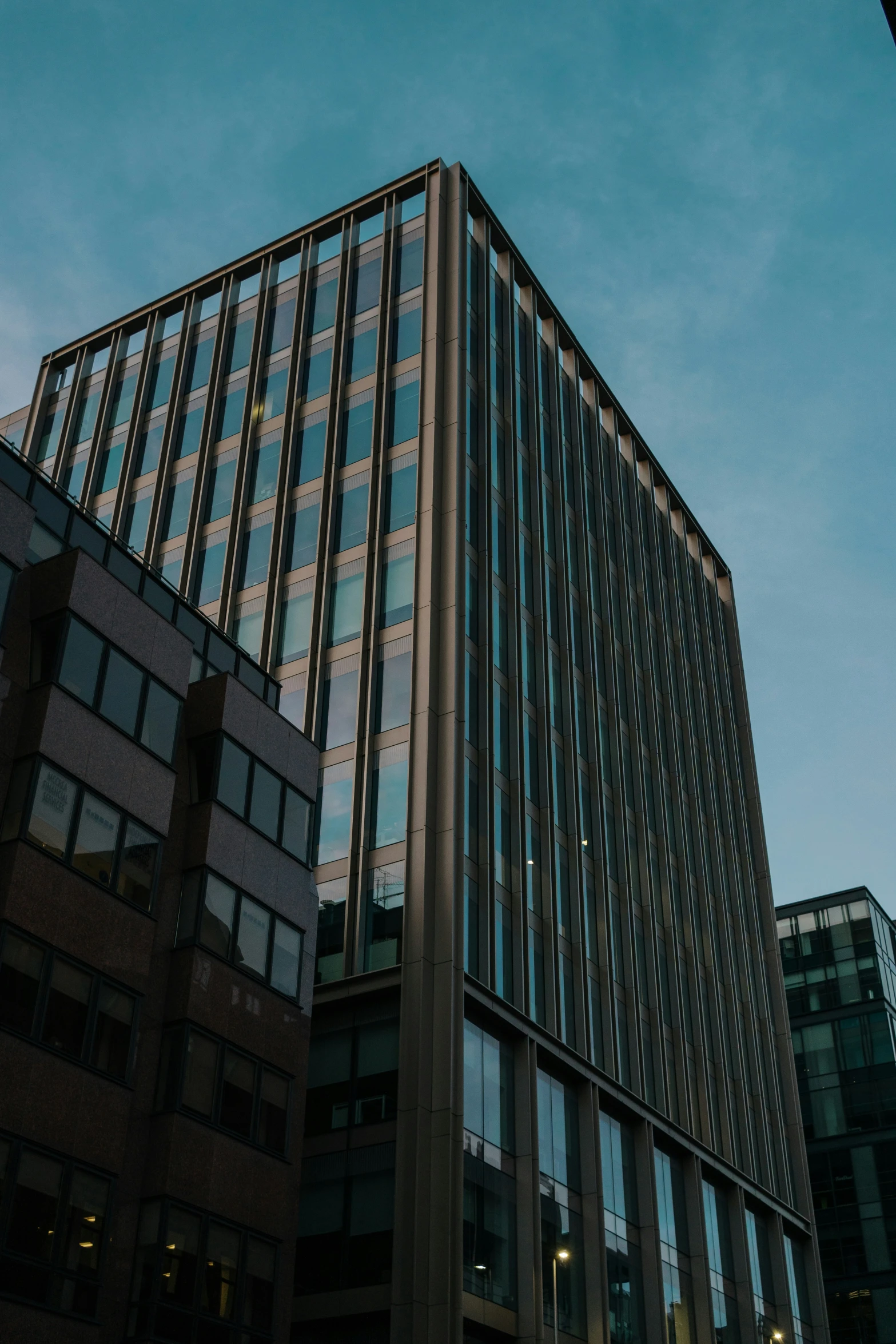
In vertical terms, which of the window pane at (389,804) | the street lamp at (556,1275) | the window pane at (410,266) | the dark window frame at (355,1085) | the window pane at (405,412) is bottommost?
the street lamp at (556,1275)

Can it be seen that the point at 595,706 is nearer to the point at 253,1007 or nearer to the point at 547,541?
the point at 547,541

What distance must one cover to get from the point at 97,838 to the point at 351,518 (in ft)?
79.7

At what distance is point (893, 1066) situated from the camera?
7950 centimetres

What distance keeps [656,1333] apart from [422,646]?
2402 centimetres

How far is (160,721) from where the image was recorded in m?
33.0

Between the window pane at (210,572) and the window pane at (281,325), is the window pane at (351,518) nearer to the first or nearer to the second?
the window pane at (210,572)

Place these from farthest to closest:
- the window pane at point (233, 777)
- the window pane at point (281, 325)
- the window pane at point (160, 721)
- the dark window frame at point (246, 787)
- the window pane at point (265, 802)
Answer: the window pane at point (281, 325)
the window pane at point (265, 802)
the window pane at point (233, 777)
the dark window frame at point (246, 787)
the window pane at point (160, 721)

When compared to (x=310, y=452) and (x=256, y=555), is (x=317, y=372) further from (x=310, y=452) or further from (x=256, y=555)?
(x=256, y=555)

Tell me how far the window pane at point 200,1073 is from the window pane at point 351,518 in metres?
23.9

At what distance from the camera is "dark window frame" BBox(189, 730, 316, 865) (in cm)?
3372

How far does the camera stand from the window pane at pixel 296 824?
36.2 m

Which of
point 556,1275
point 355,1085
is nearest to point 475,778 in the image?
point 355,1085

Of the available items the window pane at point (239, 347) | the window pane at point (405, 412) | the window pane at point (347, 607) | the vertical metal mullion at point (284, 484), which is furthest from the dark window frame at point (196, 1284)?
the window pane at point (239, 347)

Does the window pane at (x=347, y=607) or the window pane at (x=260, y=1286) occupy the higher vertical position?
the window pane at (x=347, y=607)
